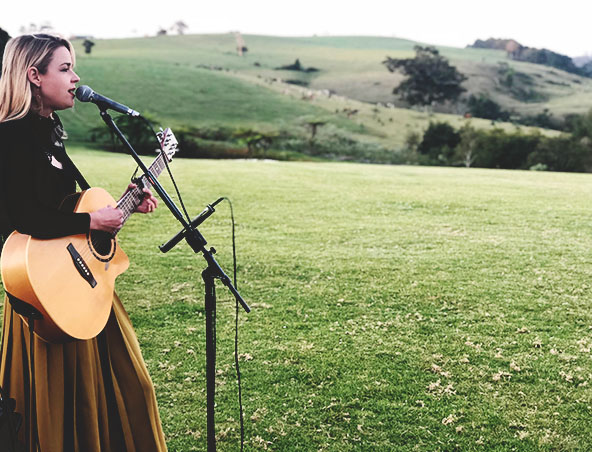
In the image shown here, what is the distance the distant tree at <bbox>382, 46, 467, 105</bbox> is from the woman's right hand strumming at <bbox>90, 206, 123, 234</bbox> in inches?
2800

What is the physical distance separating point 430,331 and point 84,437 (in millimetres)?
3955

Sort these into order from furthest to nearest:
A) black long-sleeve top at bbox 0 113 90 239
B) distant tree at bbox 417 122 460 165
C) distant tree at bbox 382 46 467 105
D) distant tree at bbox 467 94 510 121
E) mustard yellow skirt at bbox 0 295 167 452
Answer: distant tree at bbox 467 94 510 121
distant tree at bbox 382 46 467 105
distant tree at bbox 417 122 460 165
mustard yellow skirt at bbox 0 295 167 452
black long-sleeve top at bbox 0 113 90 239

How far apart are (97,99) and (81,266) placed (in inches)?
34.4

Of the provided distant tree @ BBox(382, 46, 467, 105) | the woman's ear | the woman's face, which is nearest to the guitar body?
the woman's face

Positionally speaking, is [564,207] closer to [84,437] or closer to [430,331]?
→ [430,331]

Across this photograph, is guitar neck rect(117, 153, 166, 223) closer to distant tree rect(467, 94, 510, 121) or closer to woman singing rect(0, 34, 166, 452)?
woman singing rect(0, 34, 166, 452)

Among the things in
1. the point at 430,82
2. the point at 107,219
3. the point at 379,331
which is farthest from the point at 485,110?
the point at 107,219

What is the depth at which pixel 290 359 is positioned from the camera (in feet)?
16.8

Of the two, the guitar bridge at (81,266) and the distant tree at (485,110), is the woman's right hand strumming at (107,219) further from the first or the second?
the distant tree at (485,110)

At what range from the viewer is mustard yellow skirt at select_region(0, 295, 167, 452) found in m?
2.75

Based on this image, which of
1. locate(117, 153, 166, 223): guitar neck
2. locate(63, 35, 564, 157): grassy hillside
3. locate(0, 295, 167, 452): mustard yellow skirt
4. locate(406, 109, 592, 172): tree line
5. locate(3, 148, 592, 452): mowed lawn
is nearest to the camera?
locate(0, 295, 167, 452): mustard yellow skirt

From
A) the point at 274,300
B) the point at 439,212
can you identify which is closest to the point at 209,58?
the point at 439,212

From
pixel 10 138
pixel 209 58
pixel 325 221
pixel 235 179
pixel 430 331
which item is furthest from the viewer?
pixel 209 58

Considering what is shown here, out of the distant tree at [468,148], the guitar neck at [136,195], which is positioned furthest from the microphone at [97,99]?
the distant tree at [468,148]
